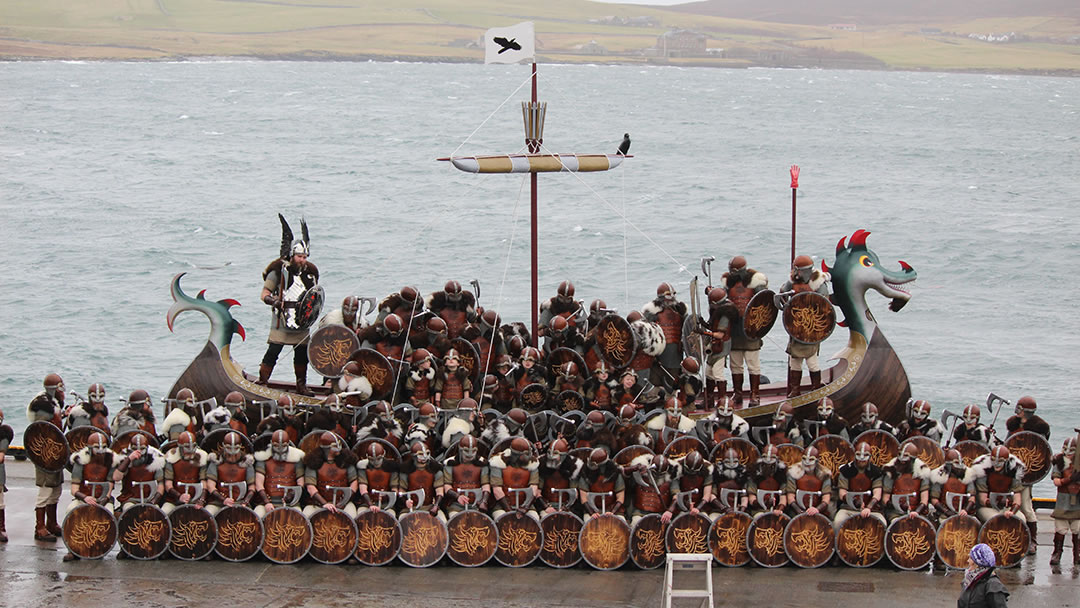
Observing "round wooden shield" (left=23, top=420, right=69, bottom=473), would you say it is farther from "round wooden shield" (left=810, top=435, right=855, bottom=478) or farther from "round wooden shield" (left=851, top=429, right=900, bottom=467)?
"round wooden shield" (left=851, top=429, right=900, bottom=467)

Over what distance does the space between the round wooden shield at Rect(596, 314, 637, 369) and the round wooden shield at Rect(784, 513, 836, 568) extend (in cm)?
313

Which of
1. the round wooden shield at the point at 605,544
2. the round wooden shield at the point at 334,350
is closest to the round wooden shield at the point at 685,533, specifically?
the round wooden shield at the point at 605,544

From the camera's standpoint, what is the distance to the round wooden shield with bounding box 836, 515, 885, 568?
650 inches

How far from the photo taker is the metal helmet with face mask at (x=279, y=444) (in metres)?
16.5

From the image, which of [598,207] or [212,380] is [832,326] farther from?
[598,207]

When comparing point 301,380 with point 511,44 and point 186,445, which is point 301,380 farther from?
point 511,44

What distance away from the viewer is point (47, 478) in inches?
691

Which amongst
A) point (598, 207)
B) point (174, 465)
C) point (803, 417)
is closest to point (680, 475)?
point (803, 417)

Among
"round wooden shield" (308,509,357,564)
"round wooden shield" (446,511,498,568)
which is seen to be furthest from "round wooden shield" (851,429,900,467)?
"round wooden shield" (308,509,357,564)

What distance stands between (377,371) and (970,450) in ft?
23.0

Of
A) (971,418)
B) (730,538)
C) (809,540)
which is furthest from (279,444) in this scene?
(971,418)

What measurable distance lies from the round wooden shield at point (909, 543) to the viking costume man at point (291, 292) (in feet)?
25.8

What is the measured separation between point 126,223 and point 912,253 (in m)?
33.7

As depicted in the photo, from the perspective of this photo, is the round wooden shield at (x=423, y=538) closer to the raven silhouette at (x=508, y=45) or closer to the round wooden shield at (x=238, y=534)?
the round wooden shield at (x=238, y=534)
